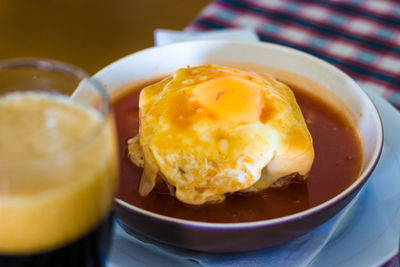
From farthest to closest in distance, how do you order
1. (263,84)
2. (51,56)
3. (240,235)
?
1. (51,56)
2. (263,84)
3. (240,235)

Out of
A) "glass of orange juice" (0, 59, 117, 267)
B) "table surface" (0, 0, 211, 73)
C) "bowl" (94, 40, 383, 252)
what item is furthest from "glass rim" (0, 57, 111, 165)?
"table surface" (0, 0, 211, 73)

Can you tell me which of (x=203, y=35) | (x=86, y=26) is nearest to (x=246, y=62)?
(x=203, y=35)

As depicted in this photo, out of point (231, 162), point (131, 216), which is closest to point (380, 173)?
point (231, 162)

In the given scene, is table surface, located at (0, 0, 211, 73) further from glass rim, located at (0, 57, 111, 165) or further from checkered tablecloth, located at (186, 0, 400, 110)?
glass rim, located at (0, 57, 111, 165)

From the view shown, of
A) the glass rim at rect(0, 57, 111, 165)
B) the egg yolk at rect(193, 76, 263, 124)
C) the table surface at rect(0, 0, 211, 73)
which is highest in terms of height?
the glass rim at rect(0, 57, 111, 165)

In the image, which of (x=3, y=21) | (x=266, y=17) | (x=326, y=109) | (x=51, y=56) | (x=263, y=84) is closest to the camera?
(x=263, y=84)

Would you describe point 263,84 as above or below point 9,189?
below

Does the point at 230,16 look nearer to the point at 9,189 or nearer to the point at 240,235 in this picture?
the point at 240,235
